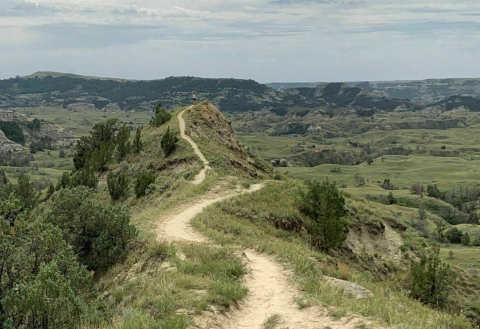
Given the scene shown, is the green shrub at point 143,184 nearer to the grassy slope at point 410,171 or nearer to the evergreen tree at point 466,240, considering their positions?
the evergreen tree at point 466,240

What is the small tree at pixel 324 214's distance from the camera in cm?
2025

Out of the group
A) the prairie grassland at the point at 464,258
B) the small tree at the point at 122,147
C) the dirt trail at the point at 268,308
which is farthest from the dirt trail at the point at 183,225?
the prairie grassland at the point at 464,258

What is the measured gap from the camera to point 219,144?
39750 mm

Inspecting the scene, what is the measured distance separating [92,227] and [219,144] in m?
26.1

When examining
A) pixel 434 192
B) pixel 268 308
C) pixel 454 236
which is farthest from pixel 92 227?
pixel 434 192

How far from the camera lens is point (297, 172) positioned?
15200 cm

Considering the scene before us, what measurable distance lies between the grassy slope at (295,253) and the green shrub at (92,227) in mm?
3458

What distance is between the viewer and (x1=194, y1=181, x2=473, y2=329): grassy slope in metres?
8.83

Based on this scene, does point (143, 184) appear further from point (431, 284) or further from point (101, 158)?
point (431, 284)

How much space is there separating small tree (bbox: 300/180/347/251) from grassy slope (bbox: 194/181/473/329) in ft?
2.64

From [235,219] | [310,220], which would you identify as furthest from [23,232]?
[310,220]

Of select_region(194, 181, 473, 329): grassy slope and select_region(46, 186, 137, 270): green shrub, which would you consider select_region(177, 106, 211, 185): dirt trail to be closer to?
select_region(194, 181, 473, 329): grassy slope

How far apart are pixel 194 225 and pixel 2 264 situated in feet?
29.5

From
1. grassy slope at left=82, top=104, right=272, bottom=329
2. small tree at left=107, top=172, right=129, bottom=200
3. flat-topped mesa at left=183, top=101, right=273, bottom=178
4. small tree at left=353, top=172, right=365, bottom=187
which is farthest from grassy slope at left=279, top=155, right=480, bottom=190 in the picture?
grassy slope at left=82, top=104, right=272, bottom=329
